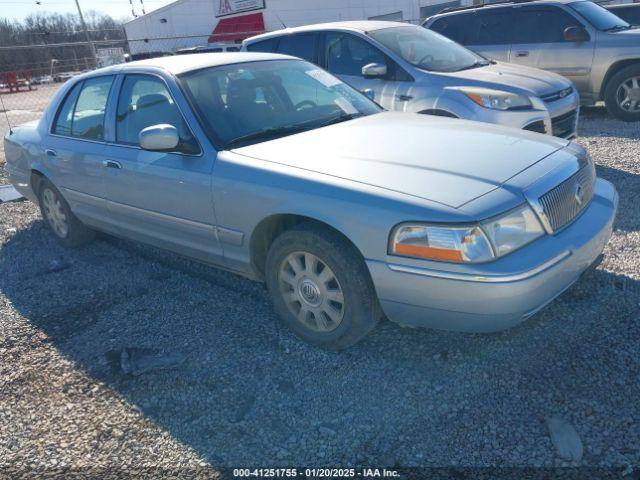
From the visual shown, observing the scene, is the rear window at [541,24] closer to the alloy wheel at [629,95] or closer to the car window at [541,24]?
the car window at [541,24]

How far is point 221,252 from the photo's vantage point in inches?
143

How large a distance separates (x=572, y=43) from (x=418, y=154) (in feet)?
22.3

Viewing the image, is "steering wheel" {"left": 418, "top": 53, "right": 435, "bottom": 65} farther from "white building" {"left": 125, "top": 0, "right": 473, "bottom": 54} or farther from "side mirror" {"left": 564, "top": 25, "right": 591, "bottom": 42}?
"white building" {"left": 125, "top": 0, "right": 473, "bottom": 54}

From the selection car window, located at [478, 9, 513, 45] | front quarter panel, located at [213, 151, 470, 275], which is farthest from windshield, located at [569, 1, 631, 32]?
front quarter panel, located at [213, 151, 470, 275]

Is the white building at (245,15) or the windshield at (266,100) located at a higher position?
the white building at (245,15)

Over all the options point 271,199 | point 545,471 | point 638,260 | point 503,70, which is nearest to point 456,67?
point 503,70

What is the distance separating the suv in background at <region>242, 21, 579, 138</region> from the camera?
228 inches

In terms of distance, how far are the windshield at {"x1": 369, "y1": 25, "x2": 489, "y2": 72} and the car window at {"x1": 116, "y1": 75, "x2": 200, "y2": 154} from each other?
10.6ft

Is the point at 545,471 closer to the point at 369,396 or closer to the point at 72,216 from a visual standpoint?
the point at 369,396

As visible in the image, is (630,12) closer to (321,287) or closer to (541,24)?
(541,24)

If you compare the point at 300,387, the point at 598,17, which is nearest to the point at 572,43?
the point at 598,17

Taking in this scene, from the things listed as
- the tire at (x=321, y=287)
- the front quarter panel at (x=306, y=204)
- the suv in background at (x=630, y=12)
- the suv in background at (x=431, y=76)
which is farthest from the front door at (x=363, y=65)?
the suv in background at (x=630, y=12)

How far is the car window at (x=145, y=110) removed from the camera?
12.2 feet

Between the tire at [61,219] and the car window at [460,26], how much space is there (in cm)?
693
